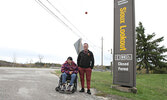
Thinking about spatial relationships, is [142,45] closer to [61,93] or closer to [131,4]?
[131,4]

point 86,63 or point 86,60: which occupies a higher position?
point 86,60

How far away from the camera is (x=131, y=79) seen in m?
5.80

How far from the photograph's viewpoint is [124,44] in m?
6.18

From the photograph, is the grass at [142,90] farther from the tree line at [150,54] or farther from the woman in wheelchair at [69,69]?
the tree line at [150,54]

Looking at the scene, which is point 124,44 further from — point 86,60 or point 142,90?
point 142,90

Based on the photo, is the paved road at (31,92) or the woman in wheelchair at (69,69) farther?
the woman in wheelchair at (69,69)

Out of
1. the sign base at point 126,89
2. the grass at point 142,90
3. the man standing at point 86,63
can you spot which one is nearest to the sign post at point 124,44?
the sign base at point 126,89

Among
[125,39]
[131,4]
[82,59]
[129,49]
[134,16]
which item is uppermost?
[131,4]

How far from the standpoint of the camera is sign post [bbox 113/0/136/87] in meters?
5.87

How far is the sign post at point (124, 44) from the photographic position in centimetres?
587

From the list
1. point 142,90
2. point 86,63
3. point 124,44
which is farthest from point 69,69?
point 142,90

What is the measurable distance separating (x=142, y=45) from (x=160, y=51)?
2820mm

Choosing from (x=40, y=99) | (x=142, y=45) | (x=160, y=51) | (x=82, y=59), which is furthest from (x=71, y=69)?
(x=160, y=51)

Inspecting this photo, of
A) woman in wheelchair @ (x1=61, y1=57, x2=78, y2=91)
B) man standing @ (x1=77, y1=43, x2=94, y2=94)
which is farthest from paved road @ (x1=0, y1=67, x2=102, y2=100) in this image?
man standing @ (x1=77, y1=43, x2=94, y2=94)
